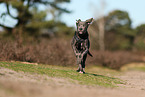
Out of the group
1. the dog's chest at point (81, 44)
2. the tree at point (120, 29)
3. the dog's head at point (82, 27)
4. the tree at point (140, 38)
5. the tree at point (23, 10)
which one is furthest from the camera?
the tree at point (140, 38)

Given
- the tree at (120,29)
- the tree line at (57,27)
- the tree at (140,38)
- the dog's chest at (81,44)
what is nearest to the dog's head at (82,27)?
the dog's chest at (81,44)

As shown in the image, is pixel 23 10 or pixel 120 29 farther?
pixel 120 29

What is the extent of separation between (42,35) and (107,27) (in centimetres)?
3122

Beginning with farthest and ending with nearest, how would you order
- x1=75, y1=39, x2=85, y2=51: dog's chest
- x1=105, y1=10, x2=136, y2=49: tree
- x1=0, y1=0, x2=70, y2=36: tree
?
1. x1=105, y1=10, x2=136, y2=49: tree
2. x1=0, y1=0, x2=70, y2=36: tree
3. x1=75, y1=39, x2=85, y2=51: dog's chest

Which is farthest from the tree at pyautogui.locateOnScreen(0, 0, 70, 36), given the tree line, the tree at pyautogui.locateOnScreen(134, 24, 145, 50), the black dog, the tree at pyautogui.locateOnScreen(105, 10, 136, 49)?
the tree at pyautogui.locateOnScreen(134, 24, 145, 50)

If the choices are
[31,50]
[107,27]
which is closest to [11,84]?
[31,50]

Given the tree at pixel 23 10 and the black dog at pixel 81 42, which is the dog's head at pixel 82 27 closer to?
the black dog at pixel 81 42

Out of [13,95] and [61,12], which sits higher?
[61,12]

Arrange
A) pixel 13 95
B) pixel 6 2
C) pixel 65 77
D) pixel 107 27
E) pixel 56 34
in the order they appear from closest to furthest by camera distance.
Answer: pixel 13 95 < pixel 65 77 < pixel 6 2 < pixel 56 34 < pixel 107 27

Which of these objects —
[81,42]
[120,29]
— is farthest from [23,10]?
[120,29]

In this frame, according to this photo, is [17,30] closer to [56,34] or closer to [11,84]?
[56,34]

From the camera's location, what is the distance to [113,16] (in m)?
64.9

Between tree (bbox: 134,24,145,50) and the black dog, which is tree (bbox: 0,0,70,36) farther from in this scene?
tree (bbox: 134,24,145,50)

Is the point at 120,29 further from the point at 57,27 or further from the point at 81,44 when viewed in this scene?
the point at 81,44
